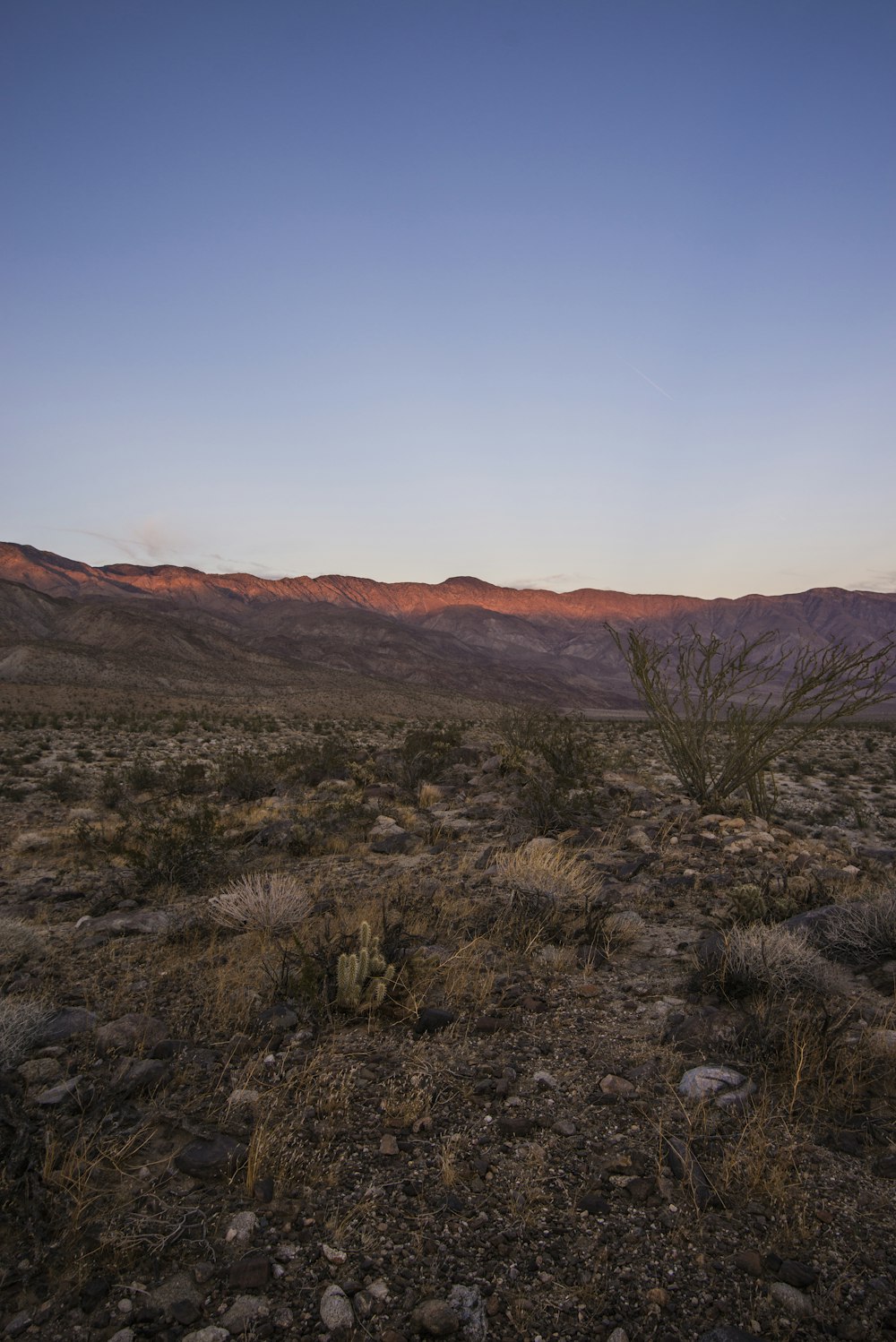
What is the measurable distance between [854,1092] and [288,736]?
22.6 meters

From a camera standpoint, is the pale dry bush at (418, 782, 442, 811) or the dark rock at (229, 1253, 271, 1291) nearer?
the dark rock at (229, 1253, 271, 1291)

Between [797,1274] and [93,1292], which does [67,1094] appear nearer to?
[93,1292]

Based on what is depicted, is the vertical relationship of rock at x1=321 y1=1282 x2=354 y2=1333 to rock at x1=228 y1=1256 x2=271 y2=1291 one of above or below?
above

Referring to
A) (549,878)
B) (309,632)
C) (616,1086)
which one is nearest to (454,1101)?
(616,1086)

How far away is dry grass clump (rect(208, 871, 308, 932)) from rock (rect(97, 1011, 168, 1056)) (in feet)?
4.38

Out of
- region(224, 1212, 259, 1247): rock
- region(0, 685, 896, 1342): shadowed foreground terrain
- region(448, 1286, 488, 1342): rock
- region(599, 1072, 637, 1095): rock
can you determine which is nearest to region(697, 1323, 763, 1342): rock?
region(0, 685, 896, 1342): shadowed foreground terrain

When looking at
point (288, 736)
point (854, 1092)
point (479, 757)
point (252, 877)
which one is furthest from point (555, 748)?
point (288, 736)

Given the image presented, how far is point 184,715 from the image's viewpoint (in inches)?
1108

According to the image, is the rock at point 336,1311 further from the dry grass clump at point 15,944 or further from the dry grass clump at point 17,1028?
the dry grass clump at point 15,944

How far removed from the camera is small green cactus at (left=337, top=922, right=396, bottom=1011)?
145 inches

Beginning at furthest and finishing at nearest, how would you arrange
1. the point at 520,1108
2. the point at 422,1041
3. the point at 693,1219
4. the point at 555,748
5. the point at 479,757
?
the point at 479,757 → the point at 555,748 → the point at 422,1041 → the point at 520,1108 → the point at 693,1219

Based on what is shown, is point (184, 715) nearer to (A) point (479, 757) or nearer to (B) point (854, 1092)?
(A) point (479, 757)

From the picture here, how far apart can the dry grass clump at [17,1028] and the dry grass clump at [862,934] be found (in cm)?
471

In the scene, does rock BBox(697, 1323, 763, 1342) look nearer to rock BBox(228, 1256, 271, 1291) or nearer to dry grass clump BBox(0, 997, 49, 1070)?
rock BBox(228, 1256, 271, 1291)
